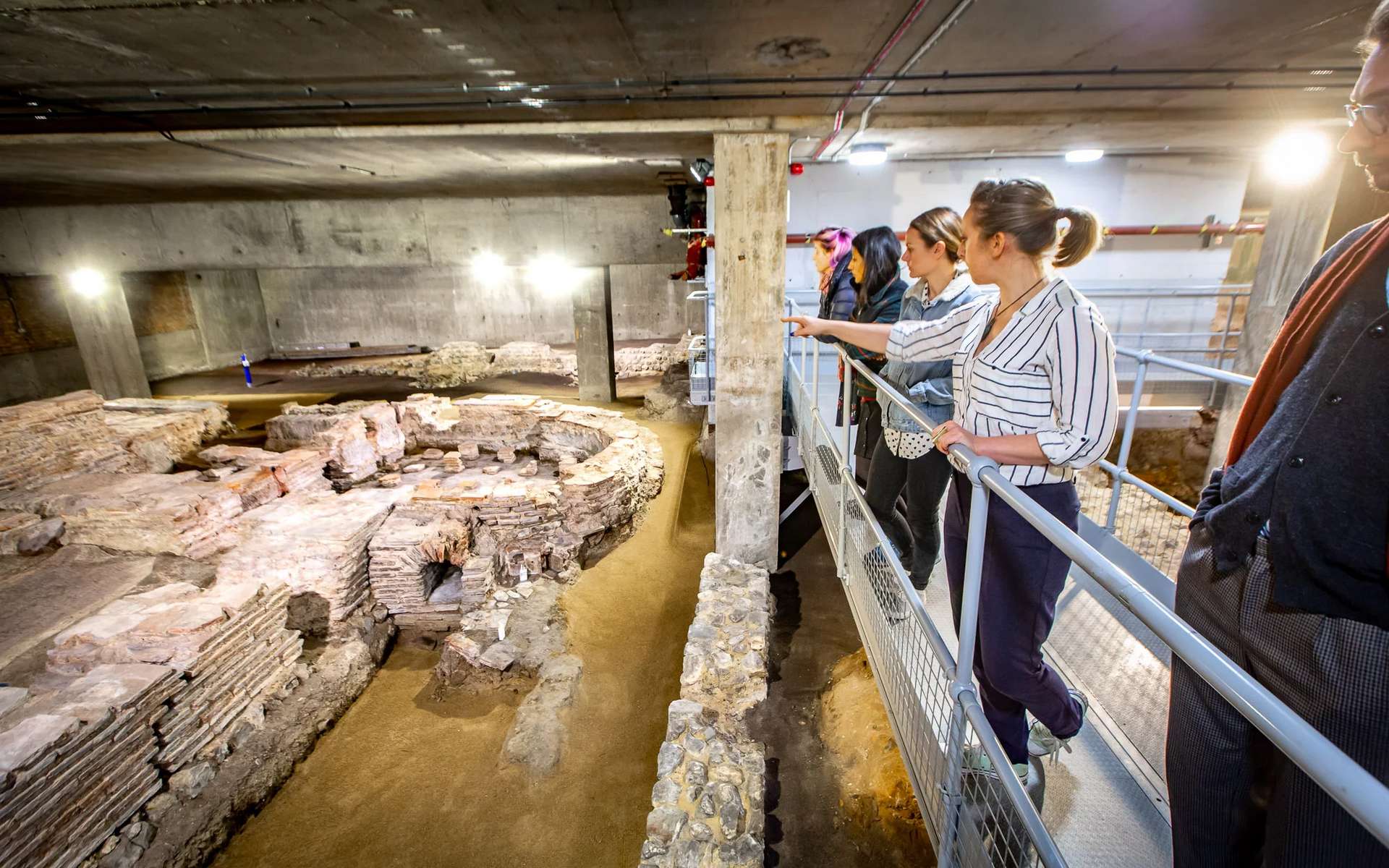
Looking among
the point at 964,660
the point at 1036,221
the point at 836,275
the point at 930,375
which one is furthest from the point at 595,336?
the point at 964,660

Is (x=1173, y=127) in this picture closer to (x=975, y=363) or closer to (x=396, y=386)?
(x=975, y=363)

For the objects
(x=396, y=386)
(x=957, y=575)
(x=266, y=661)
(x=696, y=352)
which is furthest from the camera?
(x=396, y=386)

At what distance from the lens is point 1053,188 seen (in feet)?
23.7

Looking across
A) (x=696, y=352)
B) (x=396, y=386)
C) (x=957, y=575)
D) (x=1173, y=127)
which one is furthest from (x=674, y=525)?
(x=396, y=386)

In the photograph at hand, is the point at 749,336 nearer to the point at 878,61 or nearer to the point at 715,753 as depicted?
the point at 878,61

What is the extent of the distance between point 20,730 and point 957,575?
17.5ft

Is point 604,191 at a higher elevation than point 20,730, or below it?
higher

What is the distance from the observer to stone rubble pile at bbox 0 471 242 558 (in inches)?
229

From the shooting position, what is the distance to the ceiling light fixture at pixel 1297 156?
5.82m

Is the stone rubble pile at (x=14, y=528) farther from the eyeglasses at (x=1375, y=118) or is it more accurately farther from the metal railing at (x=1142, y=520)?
the metal railing at (x=1142, y=520)

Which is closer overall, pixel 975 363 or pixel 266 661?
pixel 975 363

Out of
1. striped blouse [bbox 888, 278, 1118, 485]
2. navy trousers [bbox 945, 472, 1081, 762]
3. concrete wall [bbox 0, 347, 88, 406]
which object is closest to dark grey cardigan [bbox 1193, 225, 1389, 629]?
striped blouse [bbox 888, 278, 1118, 485]

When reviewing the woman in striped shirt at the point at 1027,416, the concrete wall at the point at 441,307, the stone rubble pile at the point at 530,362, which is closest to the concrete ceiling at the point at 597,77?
the woman in striped shirt at the point at 1027,416

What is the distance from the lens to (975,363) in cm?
176
